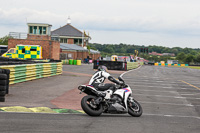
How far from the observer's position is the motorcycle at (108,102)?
349 inches

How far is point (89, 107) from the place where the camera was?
885 cm

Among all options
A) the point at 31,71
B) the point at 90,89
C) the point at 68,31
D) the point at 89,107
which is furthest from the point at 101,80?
the point at 68,31

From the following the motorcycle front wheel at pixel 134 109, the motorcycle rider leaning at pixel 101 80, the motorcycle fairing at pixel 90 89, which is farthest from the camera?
the motorcycle front wheel at pixel 134 109

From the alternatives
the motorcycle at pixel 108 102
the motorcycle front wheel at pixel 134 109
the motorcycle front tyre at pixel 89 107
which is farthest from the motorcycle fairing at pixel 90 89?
the motorcycle front wheel at pixel 134 109

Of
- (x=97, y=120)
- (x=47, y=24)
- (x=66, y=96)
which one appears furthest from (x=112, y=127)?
(x=47, y=24)

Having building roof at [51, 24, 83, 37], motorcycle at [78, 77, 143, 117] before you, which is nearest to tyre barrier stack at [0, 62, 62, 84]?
motorcycle at [78, 77, 143, 117]

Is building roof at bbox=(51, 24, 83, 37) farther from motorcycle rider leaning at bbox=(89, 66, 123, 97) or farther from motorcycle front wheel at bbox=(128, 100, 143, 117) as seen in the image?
motorcycle rider leaning at bbox=(89, 66, 123, 97)

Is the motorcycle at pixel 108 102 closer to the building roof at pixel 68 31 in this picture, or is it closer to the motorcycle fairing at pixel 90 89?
the motorcycle fairing at pixel 90 89

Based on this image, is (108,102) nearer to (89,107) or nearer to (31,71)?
(89,107)

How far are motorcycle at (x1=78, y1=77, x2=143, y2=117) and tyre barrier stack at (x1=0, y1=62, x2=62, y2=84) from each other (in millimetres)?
7697

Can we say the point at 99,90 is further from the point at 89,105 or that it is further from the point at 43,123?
the point at 43,123

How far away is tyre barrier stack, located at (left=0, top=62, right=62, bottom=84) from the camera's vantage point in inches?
667

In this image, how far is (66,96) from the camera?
45.4 ft

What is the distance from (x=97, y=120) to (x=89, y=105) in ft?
1.94
